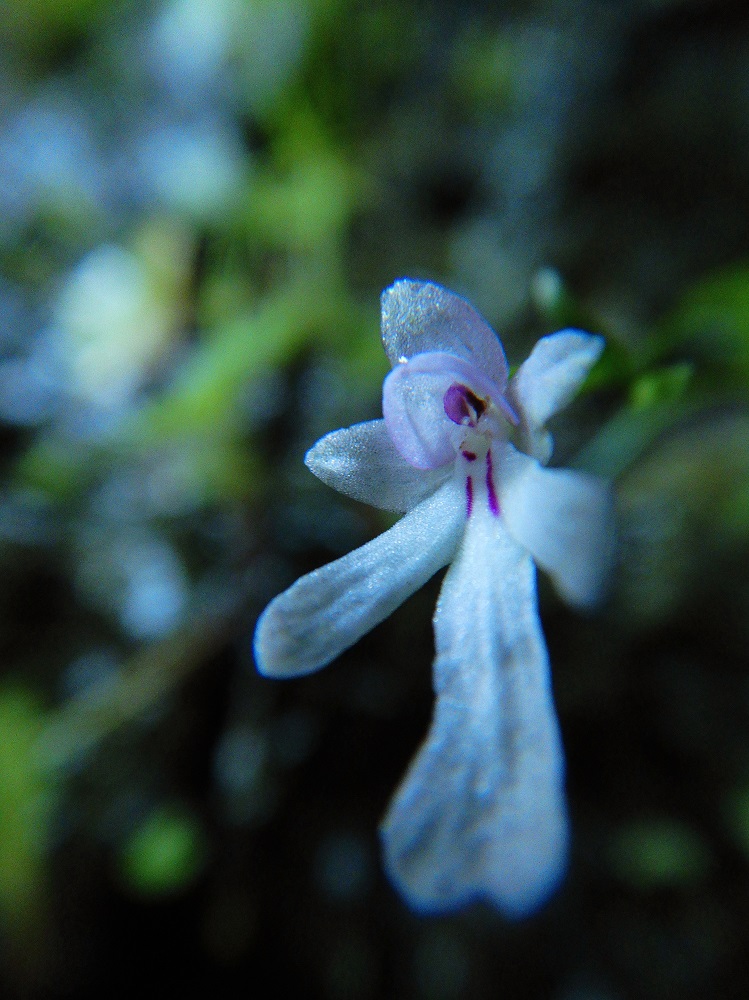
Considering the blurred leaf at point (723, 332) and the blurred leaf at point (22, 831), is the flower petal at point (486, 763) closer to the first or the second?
the blurred leaf at point (723, 332)

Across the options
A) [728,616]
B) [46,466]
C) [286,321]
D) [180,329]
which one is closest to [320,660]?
[286,321]

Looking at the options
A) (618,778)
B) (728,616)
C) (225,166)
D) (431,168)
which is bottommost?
(618,778)

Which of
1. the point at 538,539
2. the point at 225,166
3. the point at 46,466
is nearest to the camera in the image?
the point at 538,539

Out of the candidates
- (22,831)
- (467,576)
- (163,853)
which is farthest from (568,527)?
(22,831)

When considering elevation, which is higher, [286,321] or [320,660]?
[286,321]

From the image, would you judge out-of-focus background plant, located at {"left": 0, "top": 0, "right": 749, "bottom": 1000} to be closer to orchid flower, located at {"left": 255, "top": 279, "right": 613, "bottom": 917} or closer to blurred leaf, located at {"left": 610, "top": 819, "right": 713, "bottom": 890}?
blurred leaf, located at {"left": 610, "top": 819, "right": 713, "bottom": 890}

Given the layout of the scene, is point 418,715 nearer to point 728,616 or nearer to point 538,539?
point 728,616

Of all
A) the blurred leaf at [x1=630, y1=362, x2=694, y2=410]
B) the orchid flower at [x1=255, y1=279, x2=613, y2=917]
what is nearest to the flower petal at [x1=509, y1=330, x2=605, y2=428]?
the orchid flower at [x1=255, y1=279, x2=613, y2=917]
